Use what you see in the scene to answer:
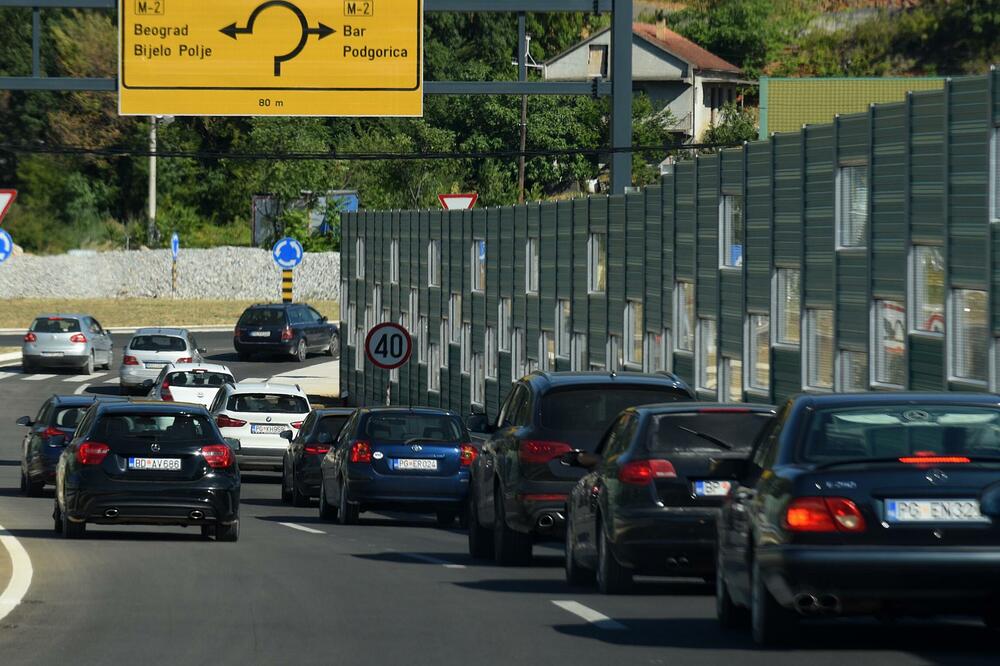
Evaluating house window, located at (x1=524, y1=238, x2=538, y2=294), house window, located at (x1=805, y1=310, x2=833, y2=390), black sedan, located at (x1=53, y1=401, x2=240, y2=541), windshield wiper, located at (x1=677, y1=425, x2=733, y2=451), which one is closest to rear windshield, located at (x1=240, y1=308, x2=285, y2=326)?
house window, located at (x1=524, y1=238, x2=538, y2=294)

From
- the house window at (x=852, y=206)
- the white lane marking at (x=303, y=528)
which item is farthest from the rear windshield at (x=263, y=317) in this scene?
the house window at (x=852, y=206)

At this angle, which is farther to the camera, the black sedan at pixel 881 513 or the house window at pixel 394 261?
the house window at pixel 394 261

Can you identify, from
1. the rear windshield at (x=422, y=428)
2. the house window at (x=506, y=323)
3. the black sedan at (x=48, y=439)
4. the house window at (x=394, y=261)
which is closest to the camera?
the rear windshield at (x=422, y=428)

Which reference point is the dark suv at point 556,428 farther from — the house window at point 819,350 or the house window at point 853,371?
the house window at point 819,350

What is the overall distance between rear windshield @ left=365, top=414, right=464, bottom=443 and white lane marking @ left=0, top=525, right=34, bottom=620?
16.5 feet

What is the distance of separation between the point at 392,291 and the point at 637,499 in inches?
1510

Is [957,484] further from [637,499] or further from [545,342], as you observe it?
[545,342]

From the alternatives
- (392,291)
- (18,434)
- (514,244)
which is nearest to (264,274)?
(392,291)

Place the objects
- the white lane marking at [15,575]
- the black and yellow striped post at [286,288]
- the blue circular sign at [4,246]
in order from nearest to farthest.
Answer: the white lane marking at [15,575] < the blue circular sign at [4,246] < the black and yellow striped post at [286,288]

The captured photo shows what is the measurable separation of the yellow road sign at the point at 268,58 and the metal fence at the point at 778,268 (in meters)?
4.15

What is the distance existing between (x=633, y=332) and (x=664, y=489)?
738 inches

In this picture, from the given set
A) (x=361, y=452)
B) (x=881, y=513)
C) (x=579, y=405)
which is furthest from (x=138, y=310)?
(x=881, y=513)

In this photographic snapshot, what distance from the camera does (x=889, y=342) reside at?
2316 centimetres

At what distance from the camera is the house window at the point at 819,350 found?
24922 millimetres
